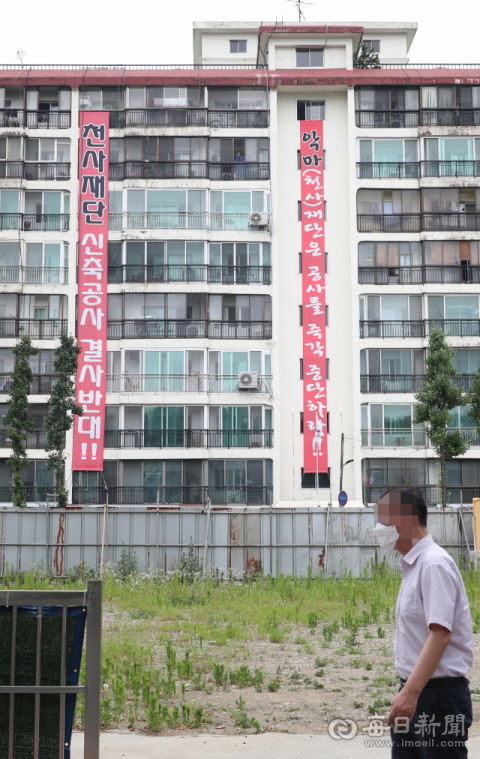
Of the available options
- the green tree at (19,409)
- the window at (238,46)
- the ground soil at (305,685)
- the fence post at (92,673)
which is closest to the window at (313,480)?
the green tree at (19,409)

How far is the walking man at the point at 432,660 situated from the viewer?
366 cm

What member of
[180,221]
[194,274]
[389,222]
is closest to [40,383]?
[194,274]

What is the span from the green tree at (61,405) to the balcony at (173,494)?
4108 millimetres

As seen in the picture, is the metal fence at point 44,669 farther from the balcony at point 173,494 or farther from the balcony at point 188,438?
the balcony at point 188,438

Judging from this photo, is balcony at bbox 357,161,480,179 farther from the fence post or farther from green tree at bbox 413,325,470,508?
the fence post

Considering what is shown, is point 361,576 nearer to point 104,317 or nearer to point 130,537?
point 130,537

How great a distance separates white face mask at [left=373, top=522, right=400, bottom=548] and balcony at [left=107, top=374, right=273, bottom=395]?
31.2 m

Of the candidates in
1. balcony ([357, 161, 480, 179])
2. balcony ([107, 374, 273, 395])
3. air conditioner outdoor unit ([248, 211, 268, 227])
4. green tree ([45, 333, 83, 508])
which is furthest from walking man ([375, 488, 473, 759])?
balcony ([357, 161, 480, 179])

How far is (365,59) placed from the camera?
1666 inches

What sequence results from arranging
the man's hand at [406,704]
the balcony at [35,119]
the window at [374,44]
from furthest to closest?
the window at [374,44] → the balcony at [35,119] → the man's hand at [406,704]

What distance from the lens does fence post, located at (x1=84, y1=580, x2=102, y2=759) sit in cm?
427

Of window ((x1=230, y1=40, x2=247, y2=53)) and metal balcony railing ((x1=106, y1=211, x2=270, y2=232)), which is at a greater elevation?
window ((x1=230, y1=40, x2=247, y2=53))

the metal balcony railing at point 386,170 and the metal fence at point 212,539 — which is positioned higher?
the metal balcony railing at point 386,170

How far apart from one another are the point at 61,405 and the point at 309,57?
21.2 m
